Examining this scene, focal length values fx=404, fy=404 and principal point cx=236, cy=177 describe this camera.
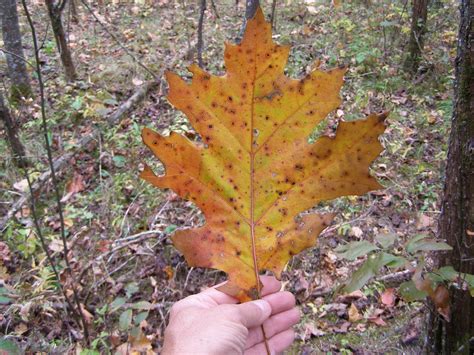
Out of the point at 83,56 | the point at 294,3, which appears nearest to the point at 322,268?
the point at 83,56

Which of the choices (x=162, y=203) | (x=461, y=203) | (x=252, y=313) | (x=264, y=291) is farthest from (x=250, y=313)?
(x=162, y=203)

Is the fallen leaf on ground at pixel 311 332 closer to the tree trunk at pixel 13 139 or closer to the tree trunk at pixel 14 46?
the tree trunk at pixel 13 139

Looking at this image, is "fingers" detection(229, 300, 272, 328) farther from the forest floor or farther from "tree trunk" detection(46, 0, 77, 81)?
"tree trunk" detection(46, 0, 77, 81)

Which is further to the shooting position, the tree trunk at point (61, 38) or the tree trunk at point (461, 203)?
the tree trunk at point (61, 38)

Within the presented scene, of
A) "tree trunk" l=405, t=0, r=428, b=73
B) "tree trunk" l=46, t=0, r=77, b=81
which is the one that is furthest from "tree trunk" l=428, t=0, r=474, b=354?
"tree trunk" l=46, t=0, r=77, b=81

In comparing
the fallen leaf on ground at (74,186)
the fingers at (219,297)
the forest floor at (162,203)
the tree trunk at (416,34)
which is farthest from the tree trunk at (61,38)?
the fingers at (219,297)

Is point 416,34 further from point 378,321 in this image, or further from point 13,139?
point 13,139
